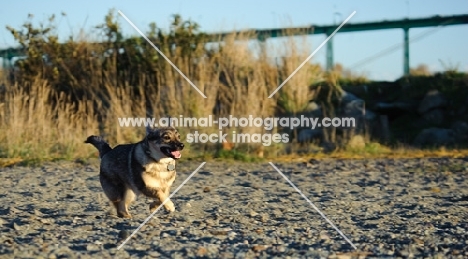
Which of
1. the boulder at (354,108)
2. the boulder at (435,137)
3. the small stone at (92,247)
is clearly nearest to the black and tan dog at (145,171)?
the small stone at (92,247)

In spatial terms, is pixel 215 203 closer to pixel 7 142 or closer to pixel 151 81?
pixel 7 142

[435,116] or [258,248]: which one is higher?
[435,116]

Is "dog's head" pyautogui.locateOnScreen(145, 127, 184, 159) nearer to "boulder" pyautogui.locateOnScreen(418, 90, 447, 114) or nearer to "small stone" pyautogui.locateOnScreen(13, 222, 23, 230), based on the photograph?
"small stone" pyautogui.locateOnScreen(13, 222, 23, 230)

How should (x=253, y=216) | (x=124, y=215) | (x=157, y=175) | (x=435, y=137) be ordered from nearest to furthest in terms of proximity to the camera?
(x=253, y=216), (x=124, y=215), (x=157, y=175), (x=435, y=137)

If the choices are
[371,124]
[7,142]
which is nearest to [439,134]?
[371,124]

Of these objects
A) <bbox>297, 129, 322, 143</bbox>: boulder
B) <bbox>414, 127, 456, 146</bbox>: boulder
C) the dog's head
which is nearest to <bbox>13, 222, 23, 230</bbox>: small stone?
the dog's head

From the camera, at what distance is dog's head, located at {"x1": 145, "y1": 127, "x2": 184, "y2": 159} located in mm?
6769

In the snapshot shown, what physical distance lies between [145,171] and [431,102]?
9.65 meters

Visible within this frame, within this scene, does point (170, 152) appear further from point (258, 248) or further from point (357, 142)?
point (357, 142)

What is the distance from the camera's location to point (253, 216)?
6496mm

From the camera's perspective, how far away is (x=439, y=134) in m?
14.2

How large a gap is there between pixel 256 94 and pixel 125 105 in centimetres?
226

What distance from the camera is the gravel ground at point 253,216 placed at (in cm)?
512

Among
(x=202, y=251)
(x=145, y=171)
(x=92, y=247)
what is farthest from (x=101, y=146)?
(x=202, y=251)
